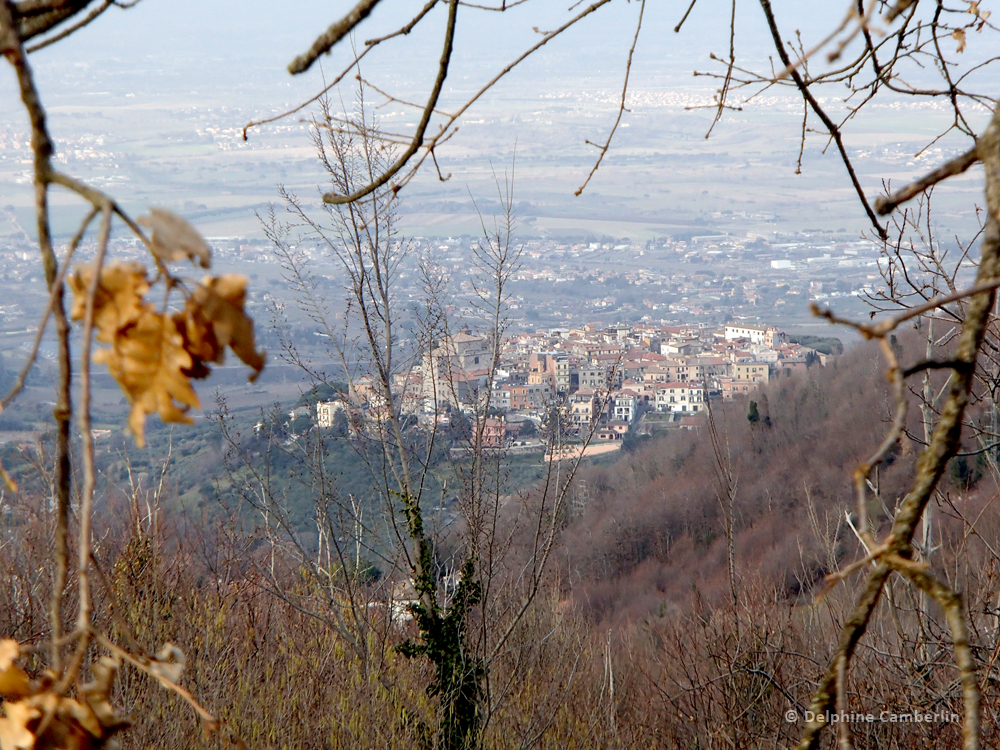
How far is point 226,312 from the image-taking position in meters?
0.70

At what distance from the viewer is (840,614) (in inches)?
306

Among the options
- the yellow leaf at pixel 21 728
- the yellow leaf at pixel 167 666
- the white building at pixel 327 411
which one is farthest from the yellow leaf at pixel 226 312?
the white building at pixel 327 411

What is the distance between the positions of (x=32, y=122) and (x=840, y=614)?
8.21 m

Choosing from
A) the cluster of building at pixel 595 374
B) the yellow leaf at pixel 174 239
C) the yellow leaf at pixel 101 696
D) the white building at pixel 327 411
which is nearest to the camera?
the yellow leaf at pixel 174 239

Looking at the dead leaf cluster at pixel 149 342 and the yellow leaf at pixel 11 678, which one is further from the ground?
the dead leaf cluster at pixel 149 342

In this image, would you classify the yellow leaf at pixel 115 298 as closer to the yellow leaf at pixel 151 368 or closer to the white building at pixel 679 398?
the yellow leaf at pixel 151 368

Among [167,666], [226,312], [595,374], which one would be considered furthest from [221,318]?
[595,374]

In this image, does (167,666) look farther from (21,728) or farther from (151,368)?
(151,368)

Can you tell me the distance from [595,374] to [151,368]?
19.9 m

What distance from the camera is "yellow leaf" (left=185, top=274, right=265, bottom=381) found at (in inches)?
27.3

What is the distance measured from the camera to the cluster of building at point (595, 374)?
24.9 feet

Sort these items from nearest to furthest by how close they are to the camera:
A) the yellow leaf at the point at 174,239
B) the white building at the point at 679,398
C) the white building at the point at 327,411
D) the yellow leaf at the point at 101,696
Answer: the yellow leaf at the point at 174,239
the yellow leaf at the point at 101,696
the white building at the point at 327,411
the white building at the point at 679,398

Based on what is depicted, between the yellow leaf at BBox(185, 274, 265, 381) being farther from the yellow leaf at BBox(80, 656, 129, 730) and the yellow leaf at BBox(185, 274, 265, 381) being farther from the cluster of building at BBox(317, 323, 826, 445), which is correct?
the cluster of building at BBox(317, 323, 826, 445)

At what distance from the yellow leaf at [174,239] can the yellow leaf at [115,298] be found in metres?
0.06
